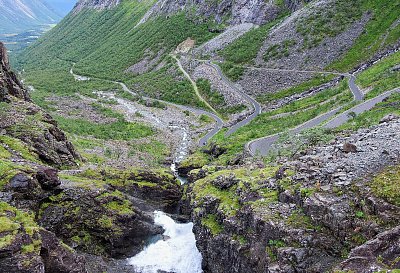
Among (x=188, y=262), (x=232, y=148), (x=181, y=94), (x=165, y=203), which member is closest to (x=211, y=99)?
(x=181, y=94)

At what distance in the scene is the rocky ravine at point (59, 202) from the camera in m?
28.5

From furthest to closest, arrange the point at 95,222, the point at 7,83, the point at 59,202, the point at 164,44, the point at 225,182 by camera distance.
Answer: the point at 164,44 < the point at 7,83 < the point at 225,182 < the point at 95,222 < the point at 59,202

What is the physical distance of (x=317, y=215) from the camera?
2753 centimetres

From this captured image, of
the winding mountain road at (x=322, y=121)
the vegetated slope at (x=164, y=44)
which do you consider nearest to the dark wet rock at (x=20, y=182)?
the winding mountain road at (x=322, y=121)

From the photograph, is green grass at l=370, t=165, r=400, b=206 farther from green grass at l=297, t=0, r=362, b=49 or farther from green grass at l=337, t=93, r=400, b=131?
green grass at l=297, t=0, r=362, b=49

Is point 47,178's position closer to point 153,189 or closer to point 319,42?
point 153,189

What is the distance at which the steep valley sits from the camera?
27.0 meters

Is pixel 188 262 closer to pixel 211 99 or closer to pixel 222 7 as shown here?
pixel 211 99

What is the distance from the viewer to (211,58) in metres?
132

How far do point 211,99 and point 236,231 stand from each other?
77.8 meters

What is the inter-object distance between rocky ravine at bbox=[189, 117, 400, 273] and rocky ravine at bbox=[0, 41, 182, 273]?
870 centimetres

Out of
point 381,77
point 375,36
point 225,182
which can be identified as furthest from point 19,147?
point 375,36

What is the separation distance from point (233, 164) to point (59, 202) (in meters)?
23.8

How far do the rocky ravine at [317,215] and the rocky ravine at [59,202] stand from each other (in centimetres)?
870
